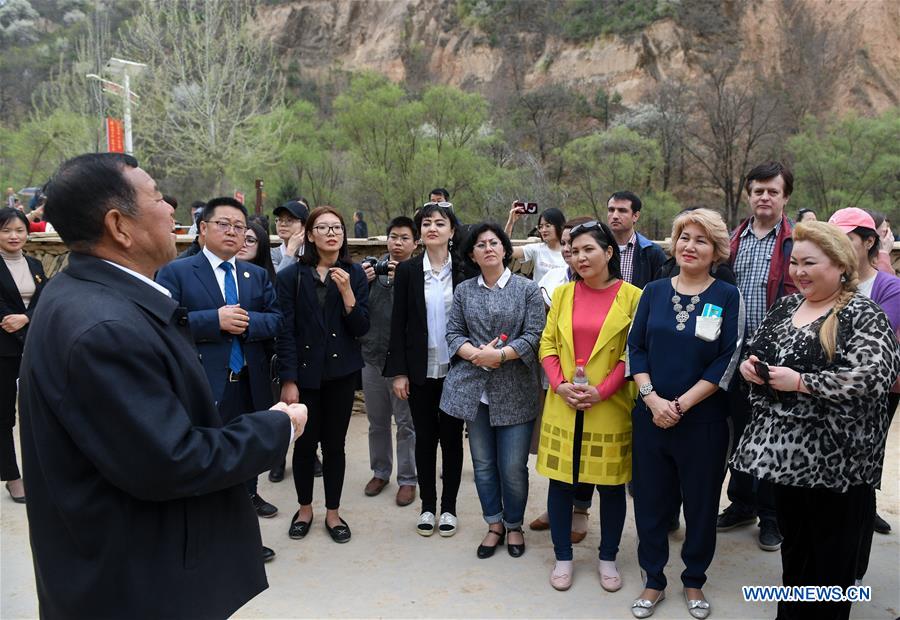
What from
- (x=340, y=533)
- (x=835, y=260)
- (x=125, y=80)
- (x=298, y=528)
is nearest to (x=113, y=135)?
(x=125, y=80)

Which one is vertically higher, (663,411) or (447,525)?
(663,411)

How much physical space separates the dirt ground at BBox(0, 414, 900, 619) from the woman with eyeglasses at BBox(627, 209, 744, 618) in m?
0.31

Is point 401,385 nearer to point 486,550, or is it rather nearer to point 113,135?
point 486,550

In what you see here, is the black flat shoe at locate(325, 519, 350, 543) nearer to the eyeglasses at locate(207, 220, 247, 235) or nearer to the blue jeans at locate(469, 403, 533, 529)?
the blue jeans at locate(469, 403, 533, 529)

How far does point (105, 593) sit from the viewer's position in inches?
58.3

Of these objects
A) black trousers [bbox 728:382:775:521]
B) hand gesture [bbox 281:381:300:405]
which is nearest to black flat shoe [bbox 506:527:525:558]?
black trousers [bbox 728:382:775:521]

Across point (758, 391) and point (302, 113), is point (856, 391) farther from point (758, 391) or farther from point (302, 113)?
point (302, 113)

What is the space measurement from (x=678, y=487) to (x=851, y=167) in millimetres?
21402

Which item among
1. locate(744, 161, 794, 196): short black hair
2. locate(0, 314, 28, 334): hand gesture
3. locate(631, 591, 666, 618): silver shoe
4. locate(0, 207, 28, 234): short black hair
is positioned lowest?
locate(631, 591, 666, 618): silver shoe

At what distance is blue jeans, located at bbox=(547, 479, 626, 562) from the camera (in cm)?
322

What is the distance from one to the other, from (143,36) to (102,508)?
75.6 feet

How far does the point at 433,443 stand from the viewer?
152 inches

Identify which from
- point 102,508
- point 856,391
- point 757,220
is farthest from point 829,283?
point 102,508

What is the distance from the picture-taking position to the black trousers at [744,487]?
365 centimetres
